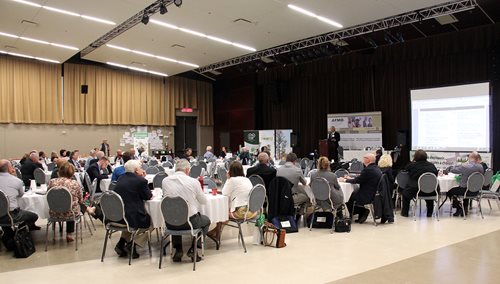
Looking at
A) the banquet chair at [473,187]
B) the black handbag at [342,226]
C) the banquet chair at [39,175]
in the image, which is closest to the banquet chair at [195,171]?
the banquet chair at [39,175]

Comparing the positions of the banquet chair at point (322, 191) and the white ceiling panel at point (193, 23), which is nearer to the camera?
the banquet chair at point (322, 191)

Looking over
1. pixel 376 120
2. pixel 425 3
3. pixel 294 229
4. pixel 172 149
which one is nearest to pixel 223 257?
pixel 294 229

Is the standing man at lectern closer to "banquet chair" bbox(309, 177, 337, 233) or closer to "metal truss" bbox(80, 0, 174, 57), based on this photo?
"metal truss" bbox(80, 0, 174, 57)

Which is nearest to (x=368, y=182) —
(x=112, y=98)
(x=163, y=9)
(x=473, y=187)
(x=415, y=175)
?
(x=415, y=175)

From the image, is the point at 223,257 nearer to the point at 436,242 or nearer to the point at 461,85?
the point at 436,242

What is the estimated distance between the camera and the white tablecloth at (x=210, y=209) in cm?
512

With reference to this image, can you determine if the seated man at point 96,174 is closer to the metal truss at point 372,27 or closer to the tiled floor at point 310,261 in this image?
the tiled floor at point 310,261

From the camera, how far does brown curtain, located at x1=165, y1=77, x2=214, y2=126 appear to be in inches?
828

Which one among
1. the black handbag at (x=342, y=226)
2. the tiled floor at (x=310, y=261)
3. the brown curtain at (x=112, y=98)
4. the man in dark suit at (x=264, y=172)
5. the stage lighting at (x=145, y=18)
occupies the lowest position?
the tiled floor at (x=310, y=261)

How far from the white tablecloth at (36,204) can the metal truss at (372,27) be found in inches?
382

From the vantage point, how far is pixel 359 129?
611 inches

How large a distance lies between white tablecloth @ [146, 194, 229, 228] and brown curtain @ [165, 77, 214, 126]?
52.7 ft

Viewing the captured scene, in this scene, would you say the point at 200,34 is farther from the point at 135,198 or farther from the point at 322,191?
the point at 135,198

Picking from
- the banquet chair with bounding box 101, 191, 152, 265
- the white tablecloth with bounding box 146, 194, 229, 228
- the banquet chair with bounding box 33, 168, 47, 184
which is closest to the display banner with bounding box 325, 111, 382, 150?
the white tablecloth with bounding box 146, 194, 229, 228
